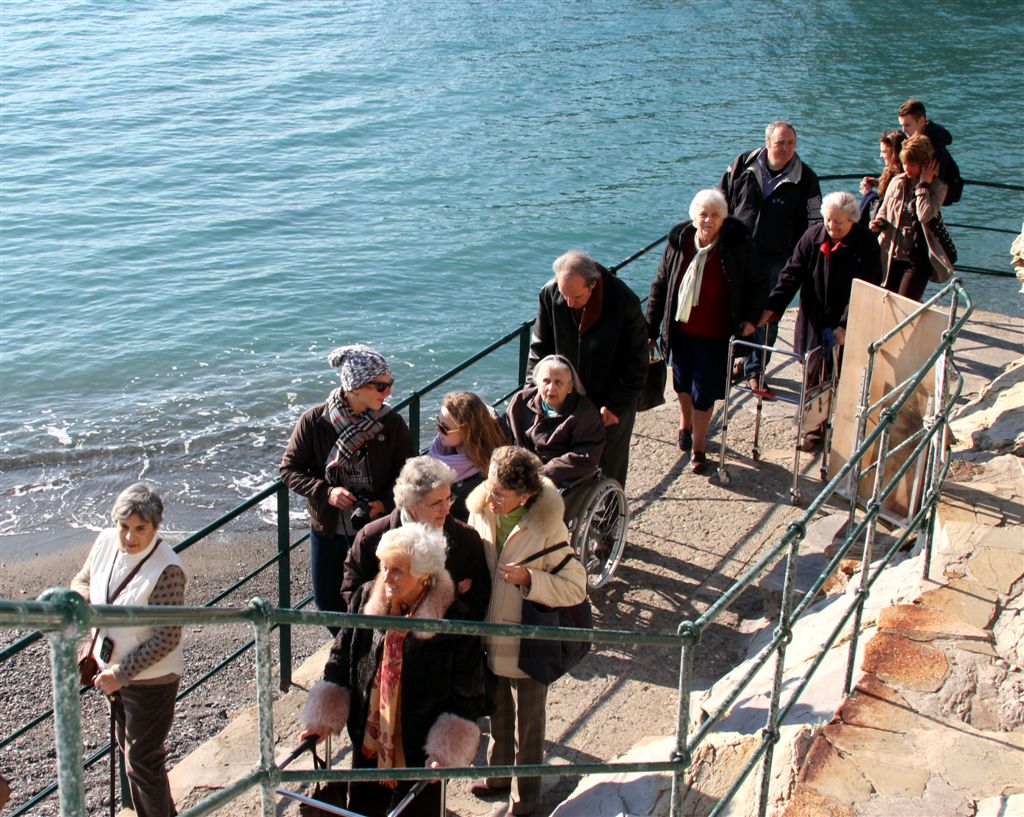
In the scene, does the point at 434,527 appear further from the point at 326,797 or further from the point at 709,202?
the point at 709,202

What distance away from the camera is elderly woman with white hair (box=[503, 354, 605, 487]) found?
619 centimetres

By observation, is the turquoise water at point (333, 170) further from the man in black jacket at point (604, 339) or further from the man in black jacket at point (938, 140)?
the man in black jacket at point (604, 339)

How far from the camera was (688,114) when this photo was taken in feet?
100

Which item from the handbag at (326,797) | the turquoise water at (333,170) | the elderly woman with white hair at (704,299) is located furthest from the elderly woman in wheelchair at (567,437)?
the turquoise water at (333,170)

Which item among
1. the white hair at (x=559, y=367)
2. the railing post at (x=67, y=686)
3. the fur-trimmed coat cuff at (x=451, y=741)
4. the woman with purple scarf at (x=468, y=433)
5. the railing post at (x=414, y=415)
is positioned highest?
the railing post at (x=67, y=686)

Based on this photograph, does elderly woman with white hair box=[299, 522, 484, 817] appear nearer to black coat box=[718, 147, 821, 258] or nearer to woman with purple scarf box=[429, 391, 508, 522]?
woman with purple scarf box=[429, 391, 508, 522]

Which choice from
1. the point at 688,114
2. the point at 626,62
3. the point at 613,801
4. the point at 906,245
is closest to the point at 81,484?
the point at 906,245

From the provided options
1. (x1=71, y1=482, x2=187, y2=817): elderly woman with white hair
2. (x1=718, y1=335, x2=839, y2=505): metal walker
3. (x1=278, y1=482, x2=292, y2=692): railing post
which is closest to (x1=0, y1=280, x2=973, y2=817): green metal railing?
(x1=71, y1=482, x2=187, y2=817): elderly woman with white hair

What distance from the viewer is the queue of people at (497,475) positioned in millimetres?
4484

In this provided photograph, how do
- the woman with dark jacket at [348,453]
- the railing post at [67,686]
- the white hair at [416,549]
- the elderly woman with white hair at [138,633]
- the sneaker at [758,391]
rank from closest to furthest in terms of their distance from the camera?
the railing post at [67,686], the white hair at [416,549], the elderly woman with white hair at [138,633], the woman with dark jacket at [348,453], the sneaker at [758,391]

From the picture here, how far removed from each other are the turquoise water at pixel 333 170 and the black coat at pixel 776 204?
773 cm

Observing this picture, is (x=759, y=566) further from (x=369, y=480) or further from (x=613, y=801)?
(x=369, y=480)

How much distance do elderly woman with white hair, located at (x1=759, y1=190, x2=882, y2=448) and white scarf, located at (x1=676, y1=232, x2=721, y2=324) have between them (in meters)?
0.49

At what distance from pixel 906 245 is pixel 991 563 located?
4.00 m
